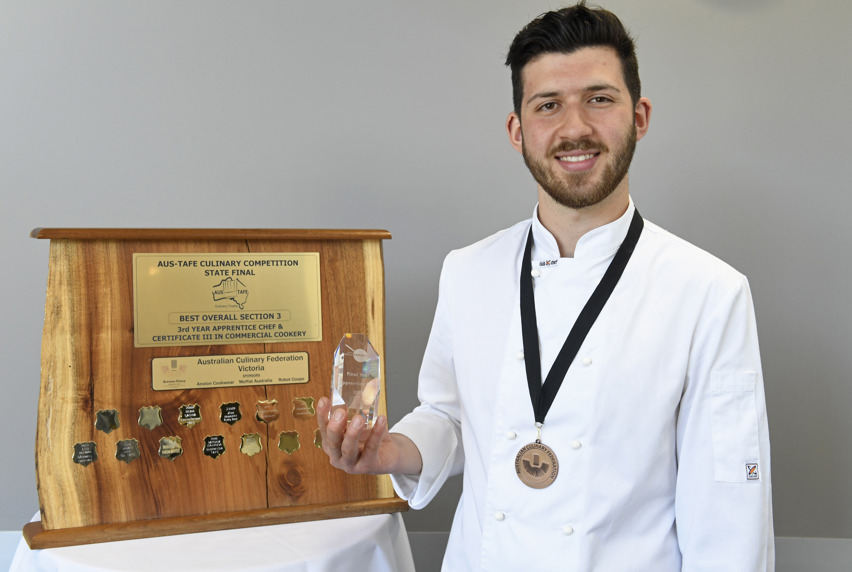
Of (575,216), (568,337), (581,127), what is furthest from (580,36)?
(568,337)

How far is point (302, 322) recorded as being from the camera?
168 cm

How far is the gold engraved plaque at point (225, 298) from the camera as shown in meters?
1.58

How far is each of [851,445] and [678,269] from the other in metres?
1.42

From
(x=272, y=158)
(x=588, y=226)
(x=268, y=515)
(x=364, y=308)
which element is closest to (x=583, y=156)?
(x=588, y=226)

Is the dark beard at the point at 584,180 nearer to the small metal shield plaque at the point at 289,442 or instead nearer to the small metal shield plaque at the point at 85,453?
the small metal shield plaque at the point at 289,442

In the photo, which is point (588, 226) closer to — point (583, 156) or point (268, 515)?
point (583, 156)

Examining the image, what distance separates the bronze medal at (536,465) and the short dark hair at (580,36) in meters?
0.73

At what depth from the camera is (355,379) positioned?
1.20 meters

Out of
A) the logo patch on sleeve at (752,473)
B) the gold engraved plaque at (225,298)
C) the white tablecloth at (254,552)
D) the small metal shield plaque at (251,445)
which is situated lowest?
the white tablecloth at (254,552)

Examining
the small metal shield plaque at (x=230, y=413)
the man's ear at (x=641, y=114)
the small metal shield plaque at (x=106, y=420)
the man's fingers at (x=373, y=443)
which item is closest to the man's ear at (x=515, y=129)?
the man's ear at (x=641, y=114)

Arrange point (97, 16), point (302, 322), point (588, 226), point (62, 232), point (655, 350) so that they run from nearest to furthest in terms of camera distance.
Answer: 1. point (655, 350)
2. point (588, 226)
3. point (62, 232)
4. point (302, 322)
5. point (97, 16)

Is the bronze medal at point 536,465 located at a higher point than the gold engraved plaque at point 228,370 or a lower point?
lower

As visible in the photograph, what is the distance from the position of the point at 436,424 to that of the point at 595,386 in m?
0.43

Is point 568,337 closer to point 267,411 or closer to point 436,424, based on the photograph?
point 436,424
